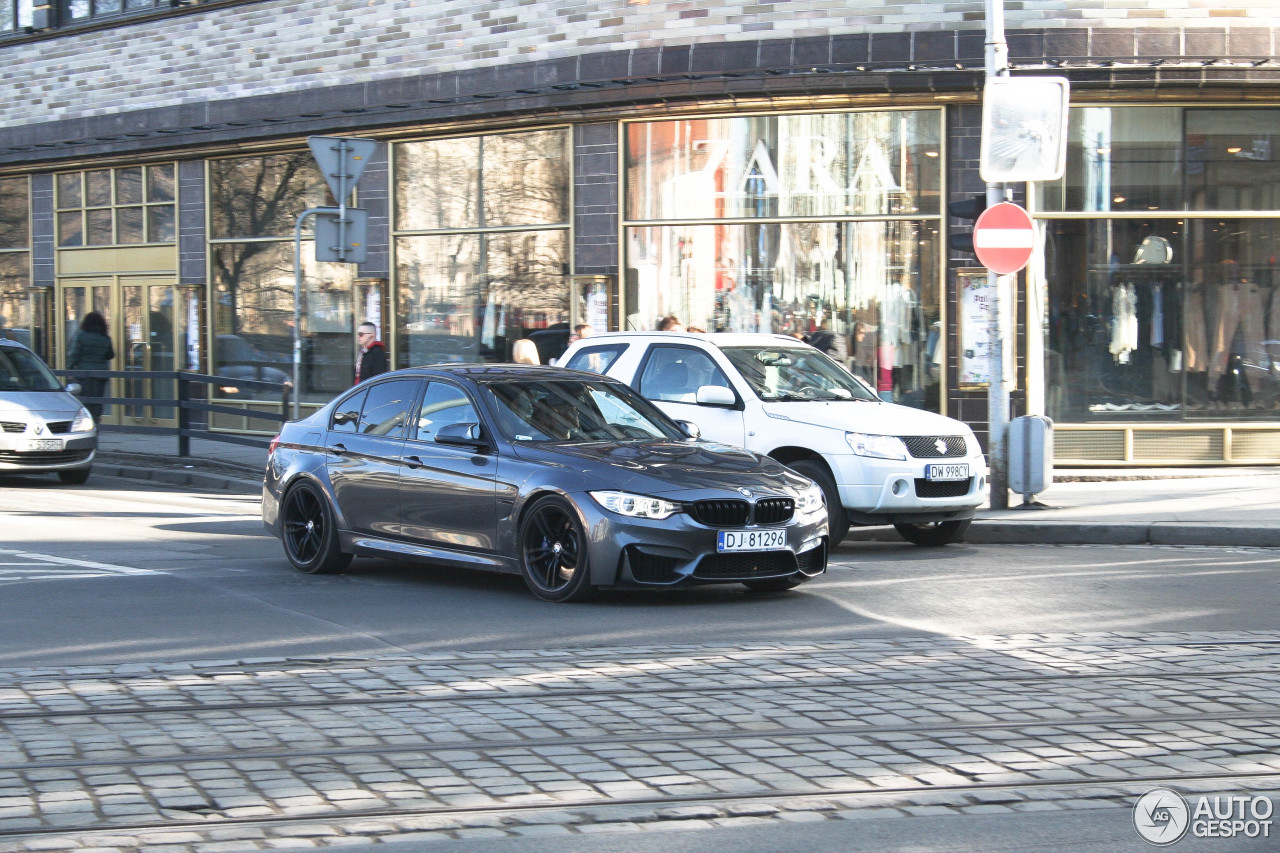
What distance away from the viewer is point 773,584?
9672 mm

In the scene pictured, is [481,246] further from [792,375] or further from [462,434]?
[462,434]

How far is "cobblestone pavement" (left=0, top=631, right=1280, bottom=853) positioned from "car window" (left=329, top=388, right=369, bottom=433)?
353cm

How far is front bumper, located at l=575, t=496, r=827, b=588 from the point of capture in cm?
874

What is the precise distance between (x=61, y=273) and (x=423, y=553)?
1815 centimetres

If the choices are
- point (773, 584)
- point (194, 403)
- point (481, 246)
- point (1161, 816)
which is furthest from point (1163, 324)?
point (1161, 816)

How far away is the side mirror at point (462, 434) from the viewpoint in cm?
962

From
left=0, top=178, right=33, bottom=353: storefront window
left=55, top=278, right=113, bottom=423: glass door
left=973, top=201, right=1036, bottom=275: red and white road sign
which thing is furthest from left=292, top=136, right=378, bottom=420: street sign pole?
left=0, top=178, right=33, bottom=353: storefront window

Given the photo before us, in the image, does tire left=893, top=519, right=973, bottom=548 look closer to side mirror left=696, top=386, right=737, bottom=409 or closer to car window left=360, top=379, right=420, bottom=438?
side mirror left=696, top=386, right=737, bottom=409

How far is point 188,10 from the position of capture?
23234 millimetres

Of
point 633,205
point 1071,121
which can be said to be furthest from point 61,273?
point 1071,121

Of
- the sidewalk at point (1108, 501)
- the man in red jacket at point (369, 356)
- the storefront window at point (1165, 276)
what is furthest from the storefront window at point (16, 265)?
the storefront window at point (1165, 276)

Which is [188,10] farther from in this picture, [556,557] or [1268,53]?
[556,557]

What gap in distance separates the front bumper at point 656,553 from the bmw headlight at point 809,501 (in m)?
0.31

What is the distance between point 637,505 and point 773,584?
134cm
